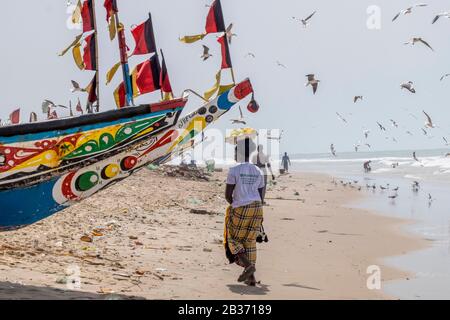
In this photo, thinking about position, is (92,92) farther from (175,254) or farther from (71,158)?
(175,254)

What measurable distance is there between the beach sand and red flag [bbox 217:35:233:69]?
3056 mm

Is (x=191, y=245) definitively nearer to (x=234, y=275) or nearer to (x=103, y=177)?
(x=234, y=275)

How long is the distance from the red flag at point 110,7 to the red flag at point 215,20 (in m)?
1.69

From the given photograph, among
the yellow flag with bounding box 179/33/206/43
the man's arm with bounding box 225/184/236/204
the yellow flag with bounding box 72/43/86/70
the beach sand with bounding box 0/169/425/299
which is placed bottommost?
the beach sand with bounding box 0/169/425/299

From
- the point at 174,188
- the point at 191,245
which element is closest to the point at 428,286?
the point at 191,245

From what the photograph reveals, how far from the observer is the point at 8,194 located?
6434mm

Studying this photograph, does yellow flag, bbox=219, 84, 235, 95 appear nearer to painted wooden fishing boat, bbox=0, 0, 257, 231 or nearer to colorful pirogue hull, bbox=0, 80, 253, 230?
painted wooden fishing boat, bbox=0, 0, 257, 231

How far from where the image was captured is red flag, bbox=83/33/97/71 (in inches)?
332

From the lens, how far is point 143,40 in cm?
901

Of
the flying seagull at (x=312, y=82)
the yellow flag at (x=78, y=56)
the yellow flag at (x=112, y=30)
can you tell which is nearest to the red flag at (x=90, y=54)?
the yellow flag at (x=78, y=56)

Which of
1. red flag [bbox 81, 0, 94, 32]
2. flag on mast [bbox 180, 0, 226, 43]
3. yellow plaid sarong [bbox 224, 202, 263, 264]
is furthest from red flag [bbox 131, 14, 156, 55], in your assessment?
yellow plaid sarong [bbox 224, 202, 263, 264]

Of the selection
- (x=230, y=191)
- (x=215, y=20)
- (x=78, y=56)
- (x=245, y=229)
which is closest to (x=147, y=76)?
(x=78, y=56)

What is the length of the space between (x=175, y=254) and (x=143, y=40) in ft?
11.0
